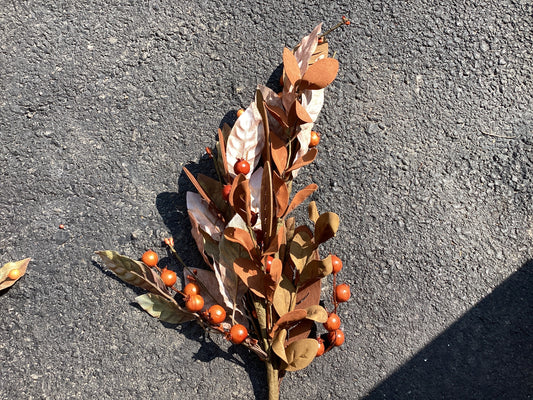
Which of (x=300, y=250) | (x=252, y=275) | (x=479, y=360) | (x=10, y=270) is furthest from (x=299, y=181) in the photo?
(x=10, y=270)

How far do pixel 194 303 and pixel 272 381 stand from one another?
309 mm

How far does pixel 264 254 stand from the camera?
1232mm

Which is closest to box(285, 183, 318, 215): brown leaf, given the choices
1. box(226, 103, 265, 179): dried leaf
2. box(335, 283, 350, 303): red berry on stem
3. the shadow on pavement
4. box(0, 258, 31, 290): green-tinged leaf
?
box(226, 103, 265, 179): dried leaf

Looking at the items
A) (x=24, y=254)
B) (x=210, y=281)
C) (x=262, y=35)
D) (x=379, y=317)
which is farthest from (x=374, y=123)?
(x=24, y=254)

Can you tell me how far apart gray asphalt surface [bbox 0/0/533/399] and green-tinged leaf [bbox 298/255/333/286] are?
8.3 inches

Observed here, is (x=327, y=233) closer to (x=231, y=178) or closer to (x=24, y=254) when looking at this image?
(x=231, y=178)

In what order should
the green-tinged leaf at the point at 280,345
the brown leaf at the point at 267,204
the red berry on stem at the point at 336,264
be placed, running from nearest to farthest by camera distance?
the brown leaf at the point at 267,204, the green-tinged leaf at the point at 280,345, the red berry on stem at the point at 336,264

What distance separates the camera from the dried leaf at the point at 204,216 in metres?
1.36

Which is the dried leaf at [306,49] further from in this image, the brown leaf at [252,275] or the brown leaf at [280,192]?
the brown leaf at [252,275]

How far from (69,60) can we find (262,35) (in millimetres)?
585

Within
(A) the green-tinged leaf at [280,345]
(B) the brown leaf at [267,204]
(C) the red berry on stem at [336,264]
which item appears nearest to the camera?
(B) the brown leaf at [267,204]

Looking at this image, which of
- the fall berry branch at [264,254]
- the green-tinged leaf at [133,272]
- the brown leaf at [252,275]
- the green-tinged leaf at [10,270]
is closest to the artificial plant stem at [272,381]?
the fall berry branch at [264,254]

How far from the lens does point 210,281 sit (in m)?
1.37

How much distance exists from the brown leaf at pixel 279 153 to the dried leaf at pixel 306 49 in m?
0.20
